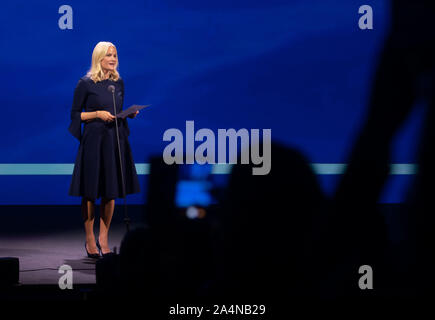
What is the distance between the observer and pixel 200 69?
631 centimetres

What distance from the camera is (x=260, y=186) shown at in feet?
11.8

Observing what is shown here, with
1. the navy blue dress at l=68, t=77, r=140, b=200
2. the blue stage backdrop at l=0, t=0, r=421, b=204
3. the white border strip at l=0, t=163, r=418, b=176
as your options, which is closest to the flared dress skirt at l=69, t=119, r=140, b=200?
the navy blue dress at l=68, t=77, r=140, b=200

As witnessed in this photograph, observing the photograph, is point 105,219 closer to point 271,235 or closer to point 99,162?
point 99,162

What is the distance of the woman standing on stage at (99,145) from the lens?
3732 millimetres

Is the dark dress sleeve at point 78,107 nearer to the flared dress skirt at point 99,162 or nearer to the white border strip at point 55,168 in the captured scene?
the flared dress skirt at point 99,162

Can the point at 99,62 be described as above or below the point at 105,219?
above

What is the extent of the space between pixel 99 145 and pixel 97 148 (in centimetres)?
2

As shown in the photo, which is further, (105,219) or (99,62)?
(105,219)

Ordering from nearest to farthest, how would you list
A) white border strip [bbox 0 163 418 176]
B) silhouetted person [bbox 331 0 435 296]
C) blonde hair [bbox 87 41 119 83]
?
silhouetted person [bbox 331 0 435 296] → blonde hair [bbox 87 41 119 83] → white border strip [bbox 0 163 418 176]

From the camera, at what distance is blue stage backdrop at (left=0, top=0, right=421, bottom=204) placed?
625 centimetres

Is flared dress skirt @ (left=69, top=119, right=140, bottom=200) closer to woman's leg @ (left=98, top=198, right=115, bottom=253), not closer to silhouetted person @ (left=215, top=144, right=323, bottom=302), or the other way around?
woman's leg @ (left=98, top=198, right=115, bottom=253)

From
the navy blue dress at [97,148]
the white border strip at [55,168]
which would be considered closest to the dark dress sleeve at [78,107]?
the navy blue dress at [97,148]

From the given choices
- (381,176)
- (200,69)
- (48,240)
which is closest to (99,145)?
(48,240)
